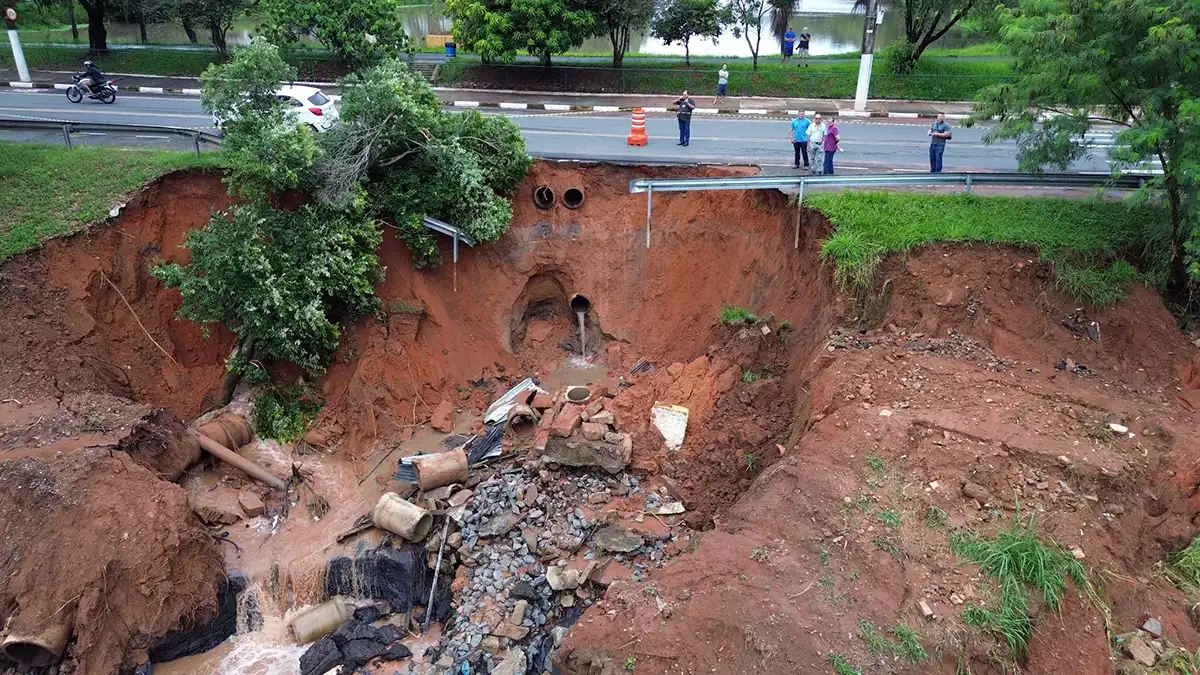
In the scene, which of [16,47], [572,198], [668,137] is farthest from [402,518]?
[16,47]

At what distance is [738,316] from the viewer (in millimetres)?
15164

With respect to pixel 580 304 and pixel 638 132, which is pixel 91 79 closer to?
pixel 638 132

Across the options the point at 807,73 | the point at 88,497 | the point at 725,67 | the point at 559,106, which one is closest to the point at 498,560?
the point at 88,497

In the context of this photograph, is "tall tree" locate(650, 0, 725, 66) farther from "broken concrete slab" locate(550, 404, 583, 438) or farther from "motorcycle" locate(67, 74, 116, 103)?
"broken concrete slab" locate(550, 404, 583, 438)

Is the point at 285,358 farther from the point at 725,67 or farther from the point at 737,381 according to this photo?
the point at 725,67

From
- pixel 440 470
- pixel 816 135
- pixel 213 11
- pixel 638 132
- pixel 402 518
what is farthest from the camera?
pixel 213 11

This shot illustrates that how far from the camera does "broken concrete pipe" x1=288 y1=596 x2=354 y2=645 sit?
11.4m

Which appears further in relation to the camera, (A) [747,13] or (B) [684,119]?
(A) [747,13]

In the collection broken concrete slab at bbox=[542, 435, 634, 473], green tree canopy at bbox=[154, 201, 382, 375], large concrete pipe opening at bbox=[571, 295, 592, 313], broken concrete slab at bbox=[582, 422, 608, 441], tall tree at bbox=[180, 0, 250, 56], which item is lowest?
broken concrete slab at bbox=[542, 435, 634, 473]

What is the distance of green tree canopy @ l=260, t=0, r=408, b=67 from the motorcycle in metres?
5.99

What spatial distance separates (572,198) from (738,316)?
5044 mm

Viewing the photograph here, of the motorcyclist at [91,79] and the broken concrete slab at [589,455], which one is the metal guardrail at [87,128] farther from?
the broken concrete slab at [589,455]

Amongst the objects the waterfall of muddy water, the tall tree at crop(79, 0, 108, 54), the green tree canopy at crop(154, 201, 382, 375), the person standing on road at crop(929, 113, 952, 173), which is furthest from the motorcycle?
the person standing on road at crop(929, 113, 952, 173)

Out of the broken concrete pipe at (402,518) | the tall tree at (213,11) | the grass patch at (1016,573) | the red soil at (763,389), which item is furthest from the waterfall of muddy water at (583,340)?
the tall tree at (213,11)
